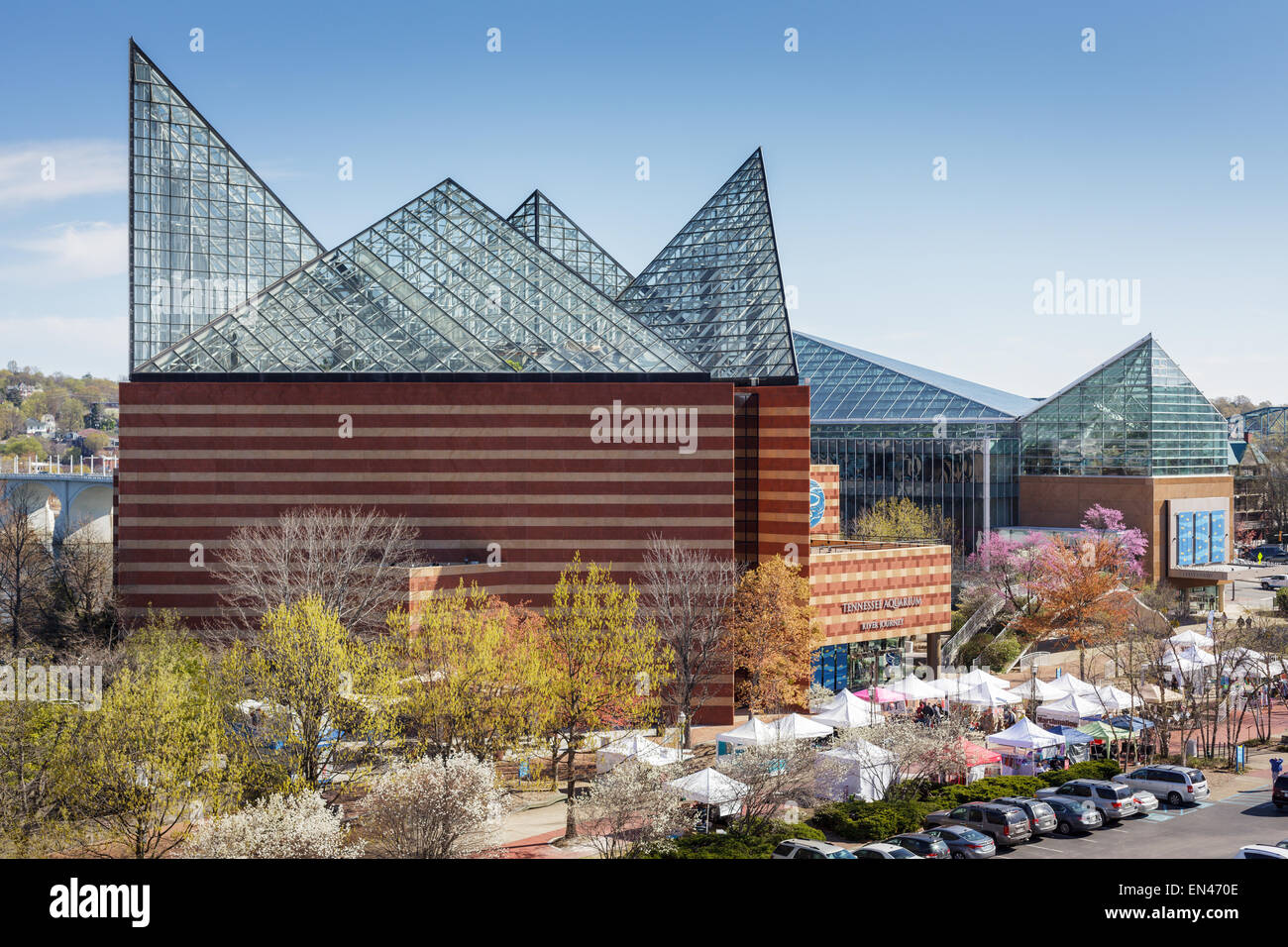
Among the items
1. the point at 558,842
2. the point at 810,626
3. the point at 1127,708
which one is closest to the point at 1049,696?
the point at 1127,708

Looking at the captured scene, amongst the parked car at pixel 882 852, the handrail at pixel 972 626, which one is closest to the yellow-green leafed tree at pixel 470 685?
the parked car at pixel 882 852

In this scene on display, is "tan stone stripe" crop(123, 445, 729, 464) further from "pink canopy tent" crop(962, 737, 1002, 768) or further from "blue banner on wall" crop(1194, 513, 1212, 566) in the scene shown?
"blue banner on wall" crop(1194, 513, 1212, 566)

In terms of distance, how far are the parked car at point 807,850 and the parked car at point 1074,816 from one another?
29.0ft

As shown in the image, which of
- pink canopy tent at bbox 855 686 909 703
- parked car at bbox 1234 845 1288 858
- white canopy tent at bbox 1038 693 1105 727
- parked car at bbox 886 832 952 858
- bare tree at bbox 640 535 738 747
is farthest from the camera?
pink canopy tent at bbox 855 686 909 703

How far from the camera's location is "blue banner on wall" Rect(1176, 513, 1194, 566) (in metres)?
86.5

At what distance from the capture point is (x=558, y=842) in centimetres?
3241

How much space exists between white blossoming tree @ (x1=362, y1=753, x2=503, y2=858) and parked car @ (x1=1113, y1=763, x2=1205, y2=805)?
23.4m

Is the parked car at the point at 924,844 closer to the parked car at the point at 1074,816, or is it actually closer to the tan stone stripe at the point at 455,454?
the parked car at the point at 1074,816

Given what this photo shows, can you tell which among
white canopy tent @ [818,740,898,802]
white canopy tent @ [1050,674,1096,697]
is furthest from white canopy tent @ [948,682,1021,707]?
white canopy tent @ [818,740,898,802]

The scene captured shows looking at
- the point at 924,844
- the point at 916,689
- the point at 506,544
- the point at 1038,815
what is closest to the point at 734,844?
the point at 924,844

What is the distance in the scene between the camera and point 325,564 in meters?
43.5

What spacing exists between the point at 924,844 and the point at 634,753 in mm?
10303

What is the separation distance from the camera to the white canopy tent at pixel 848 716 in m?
42.5
